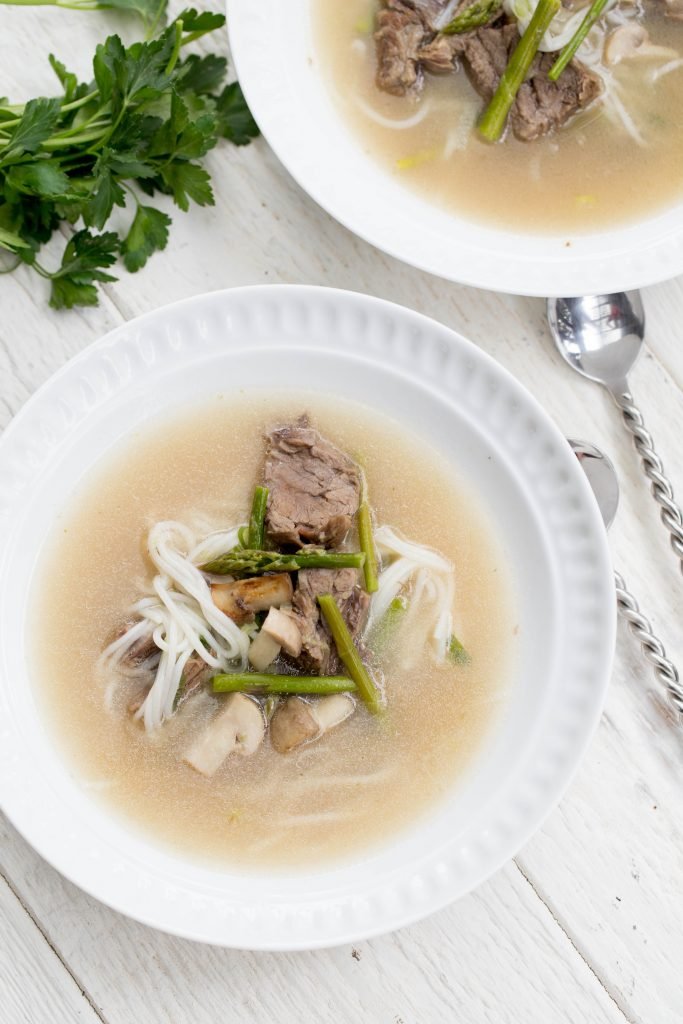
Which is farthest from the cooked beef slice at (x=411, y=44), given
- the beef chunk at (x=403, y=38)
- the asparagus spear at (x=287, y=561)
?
the asparagus spear at (x=287, y=561)

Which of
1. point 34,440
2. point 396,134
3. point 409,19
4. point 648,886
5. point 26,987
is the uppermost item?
point 409,19

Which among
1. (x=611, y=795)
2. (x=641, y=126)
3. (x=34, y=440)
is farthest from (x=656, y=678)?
(x=34, y=440)

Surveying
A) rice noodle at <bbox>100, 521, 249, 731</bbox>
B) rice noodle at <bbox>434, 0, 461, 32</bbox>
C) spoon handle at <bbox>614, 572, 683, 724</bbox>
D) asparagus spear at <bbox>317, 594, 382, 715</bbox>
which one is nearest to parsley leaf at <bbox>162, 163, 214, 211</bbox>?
rice noodle at <bbox>434, 0, 461, 32</bbox>

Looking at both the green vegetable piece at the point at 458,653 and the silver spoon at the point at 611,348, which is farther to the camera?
the silver spoon at the point at 611,348

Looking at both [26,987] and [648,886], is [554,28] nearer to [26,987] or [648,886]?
[648,886]

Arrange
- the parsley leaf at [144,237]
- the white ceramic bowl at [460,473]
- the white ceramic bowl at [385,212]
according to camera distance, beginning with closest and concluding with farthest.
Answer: the white ceramic bowl at [460,473] → the white ceramic bowl at [385,212] → the parsley leaf at [144,237]

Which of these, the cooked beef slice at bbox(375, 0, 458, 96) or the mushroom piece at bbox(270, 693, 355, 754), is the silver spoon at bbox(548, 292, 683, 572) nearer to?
the cooked beef slice at bbox(375, 0, 458, 96)

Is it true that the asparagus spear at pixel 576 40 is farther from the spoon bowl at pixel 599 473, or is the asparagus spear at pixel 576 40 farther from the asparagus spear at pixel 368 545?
the asparagus spear at pixel 368 545
